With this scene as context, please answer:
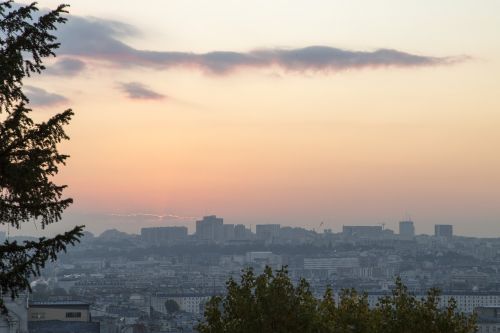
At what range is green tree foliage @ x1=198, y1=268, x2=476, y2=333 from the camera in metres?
48.4

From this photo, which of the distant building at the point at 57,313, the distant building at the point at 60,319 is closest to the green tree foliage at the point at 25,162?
the distant building at the point at 60,319

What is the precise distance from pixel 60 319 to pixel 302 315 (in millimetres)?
63776

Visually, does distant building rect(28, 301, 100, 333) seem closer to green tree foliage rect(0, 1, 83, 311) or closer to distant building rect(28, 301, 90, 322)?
distant building rect(28, 301, 90, 322)

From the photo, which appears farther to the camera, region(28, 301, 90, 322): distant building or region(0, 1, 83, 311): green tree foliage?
region(28, 301, 90, 322): distant building

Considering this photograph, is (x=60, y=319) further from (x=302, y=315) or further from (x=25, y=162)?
(x=25, y=162)

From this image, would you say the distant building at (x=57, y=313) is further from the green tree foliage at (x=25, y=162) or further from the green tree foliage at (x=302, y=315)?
the green tree foliage at (x=25, y=162)

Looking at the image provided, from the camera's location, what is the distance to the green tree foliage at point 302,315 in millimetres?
48406

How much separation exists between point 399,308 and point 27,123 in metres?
30.2

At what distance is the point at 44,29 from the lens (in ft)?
72.3

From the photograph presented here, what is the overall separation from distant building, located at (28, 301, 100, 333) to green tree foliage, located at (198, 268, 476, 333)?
4449cm

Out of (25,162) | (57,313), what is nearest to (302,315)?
(25,162)

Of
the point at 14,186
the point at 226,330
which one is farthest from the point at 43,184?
the point at 226,330

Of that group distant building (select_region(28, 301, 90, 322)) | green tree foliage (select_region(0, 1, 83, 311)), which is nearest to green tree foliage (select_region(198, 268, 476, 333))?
green tree foliage (select_region(0, 1, 83, 311))

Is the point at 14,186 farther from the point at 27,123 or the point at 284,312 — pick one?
the point at 284,312
